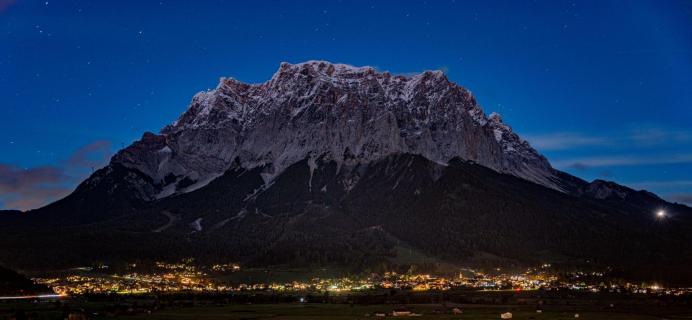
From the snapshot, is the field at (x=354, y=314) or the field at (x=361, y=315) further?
the field at (x=361, y=315)

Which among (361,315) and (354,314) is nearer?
(361,315)

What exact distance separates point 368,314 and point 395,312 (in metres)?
6.26

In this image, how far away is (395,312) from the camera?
189 metres

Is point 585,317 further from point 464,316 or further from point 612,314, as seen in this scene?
point 464,316

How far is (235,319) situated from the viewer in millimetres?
174000

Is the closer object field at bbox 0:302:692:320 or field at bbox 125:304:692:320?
field at bbox 0:302:692:320

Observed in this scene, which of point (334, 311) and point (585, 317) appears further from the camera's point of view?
point (334, 311)

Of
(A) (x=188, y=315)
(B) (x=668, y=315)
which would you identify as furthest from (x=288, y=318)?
(B) (x=668, y=315)

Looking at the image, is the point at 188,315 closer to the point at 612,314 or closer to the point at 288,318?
the point at 288,318

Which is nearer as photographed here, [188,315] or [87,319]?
[87,319]

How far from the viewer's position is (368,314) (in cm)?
18962

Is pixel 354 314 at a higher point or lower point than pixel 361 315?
higher

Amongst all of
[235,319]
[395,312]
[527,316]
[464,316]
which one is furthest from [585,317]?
[235,319]

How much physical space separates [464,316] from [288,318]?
3862 cm
